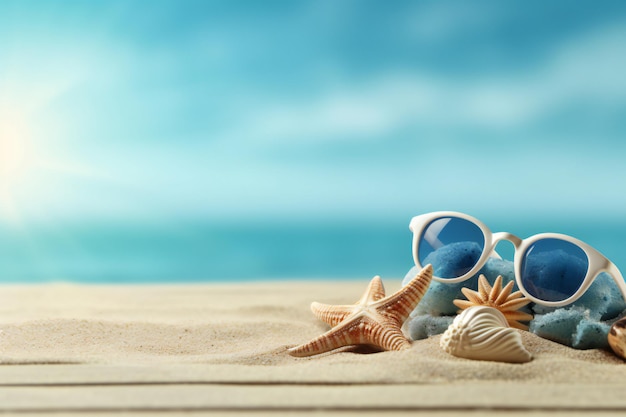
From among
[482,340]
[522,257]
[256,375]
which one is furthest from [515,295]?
[256,375]

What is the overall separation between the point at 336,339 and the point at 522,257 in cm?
97

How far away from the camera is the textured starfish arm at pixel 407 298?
322 cm

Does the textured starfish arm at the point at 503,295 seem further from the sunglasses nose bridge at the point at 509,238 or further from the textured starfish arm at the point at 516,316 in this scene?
the sunglasses nose bridge at the point at 509,238

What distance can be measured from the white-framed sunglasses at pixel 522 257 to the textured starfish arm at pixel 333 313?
0.45m

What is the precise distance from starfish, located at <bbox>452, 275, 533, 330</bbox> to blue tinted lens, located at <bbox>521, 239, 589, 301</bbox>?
83 mm

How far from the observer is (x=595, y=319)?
3105 millimetres

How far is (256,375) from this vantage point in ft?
7.79

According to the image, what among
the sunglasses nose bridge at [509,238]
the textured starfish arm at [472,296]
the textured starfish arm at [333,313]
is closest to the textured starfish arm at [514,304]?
the textured starfish arm at [472,296]

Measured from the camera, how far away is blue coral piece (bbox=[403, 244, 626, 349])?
9.71 feet

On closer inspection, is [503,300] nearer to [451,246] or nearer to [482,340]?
[451,246]

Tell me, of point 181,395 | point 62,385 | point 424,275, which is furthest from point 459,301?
point 62,385

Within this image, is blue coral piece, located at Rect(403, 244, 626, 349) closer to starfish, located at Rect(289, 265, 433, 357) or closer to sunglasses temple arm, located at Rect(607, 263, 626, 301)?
sunglasses temple arm, located at Rect(607, 263, 626, 301)

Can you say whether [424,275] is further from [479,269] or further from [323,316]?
[323,316]

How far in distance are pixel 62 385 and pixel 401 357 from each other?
4.09 ft
